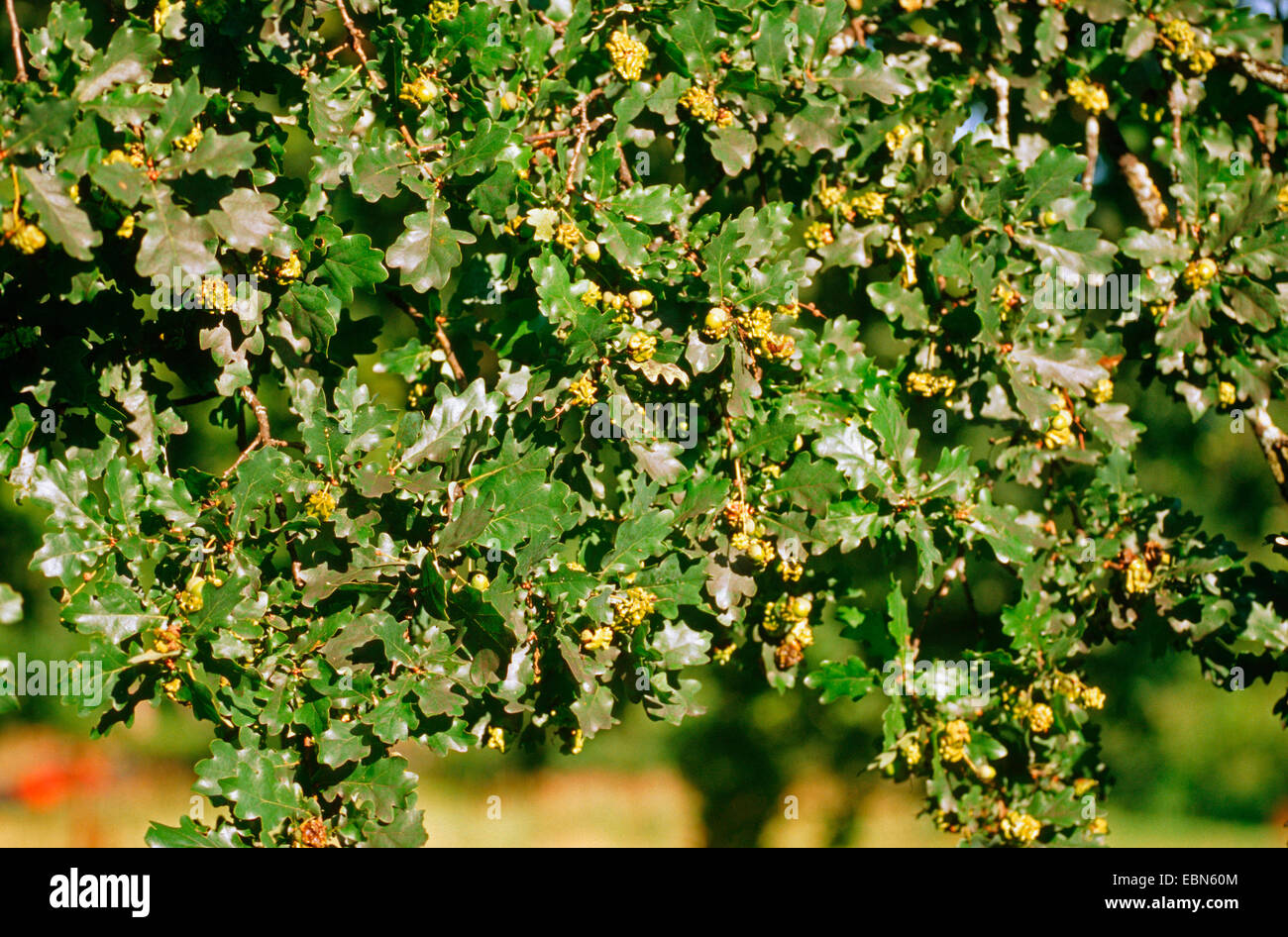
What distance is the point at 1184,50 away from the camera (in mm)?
2775

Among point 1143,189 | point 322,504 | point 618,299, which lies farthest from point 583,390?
point 1143,189

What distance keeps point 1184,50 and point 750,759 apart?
5.36 metres

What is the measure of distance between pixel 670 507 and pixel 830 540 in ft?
1.17

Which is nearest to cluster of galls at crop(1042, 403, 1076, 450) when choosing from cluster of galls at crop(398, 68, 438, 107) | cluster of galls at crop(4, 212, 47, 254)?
cluster of galls at crop(398, 68, 438, 107)

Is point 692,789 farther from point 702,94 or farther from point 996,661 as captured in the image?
point 702,94

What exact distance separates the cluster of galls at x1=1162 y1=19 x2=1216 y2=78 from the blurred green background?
2.15 metres

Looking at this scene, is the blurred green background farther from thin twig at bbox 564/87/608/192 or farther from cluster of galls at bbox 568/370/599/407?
cluster of galls at bbox 568/370/599/407

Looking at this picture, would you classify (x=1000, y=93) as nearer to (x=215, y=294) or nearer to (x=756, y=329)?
(x=756, y=329)

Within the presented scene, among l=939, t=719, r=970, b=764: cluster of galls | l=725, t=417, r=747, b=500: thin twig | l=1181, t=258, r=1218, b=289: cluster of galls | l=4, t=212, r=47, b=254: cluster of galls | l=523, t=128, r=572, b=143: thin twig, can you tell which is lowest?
l=939, t=719, r=970, b=764: cluster of galls

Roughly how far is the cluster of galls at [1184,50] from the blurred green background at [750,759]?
2149 millimetres

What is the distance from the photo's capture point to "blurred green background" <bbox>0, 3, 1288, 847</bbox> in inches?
257

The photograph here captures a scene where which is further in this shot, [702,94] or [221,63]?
[702,94]

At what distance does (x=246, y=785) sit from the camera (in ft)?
6.28
